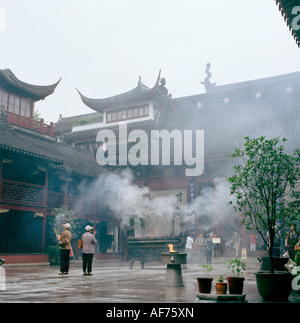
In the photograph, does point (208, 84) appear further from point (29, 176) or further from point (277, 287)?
point (277, 287)

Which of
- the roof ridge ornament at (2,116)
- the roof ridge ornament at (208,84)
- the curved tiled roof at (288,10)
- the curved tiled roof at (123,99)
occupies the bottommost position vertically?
the curved tiled roof at (288,10)

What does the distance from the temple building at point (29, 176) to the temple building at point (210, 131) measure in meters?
2.81

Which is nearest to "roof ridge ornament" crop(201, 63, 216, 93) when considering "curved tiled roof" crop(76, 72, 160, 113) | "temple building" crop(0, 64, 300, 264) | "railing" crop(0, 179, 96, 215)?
"temple building" crop(0, 64, 300, 264)

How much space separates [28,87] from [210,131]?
11784mm

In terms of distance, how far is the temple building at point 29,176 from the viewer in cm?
1864

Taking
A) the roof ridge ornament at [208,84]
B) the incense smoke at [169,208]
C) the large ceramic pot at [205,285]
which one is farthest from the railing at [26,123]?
the large ceramic pot at [205,285]

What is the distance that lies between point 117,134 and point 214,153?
1071 cm

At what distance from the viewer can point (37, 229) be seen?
21.0 m

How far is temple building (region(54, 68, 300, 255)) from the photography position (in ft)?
67.4

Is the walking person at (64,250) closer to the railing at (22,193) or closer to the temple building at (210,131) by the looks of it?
the temple building at (210,131)

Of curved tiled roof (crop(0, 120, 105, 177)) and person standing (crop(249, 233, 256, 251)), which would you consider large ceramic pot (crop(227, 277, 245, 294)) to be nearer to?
curved tiled roof (crop(0, 120, 105, 177))

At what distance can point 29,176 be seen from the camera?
68.4 feet
